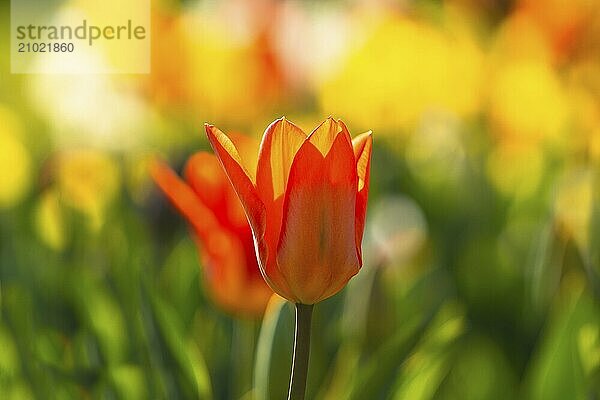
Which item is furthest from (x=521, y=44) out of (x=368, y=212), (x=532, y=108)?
(x=368, y=212)

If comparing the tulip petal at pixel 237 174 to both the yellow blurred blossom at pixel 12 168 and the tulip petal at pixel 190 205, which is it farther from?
the yellow blurred blossom at pixel 12 168

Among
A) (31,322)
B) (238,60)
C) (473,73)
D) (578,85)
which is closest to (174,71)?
(238,60)

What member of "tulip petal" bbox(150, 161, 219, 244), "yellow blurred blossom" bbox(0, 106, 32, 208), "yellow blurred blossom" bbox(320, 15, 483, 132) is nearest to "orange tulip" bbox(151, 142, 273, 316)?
"tulip petal" bbox(150, 161, 219, 244)

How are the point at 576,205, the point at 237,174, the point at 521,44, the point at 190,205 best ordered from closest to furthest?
1. the point at 237,174
2. the point at 190,205
3. the point at 576,205
4. the point at 521,44

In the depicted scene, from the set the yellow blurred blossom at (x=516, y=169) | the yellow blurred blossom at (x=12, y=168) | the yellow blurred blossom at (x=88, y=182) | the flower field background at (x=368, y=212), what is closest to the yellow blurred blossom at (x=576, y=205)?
the flower field background at (x=368, y=212)

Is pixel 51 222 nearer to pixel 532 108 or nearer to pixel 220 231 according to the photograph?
pixel 220 231

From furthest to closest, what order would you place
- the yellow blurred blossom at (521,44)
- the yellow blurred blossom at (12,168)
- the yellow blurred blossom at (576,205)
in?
the yellow blurred blossom at (521,44)
the yellow blurred blossom at (12,168)
the yellow blurred blossom at (576,205)

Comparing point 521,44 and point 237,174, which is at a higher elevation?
point 521,44
